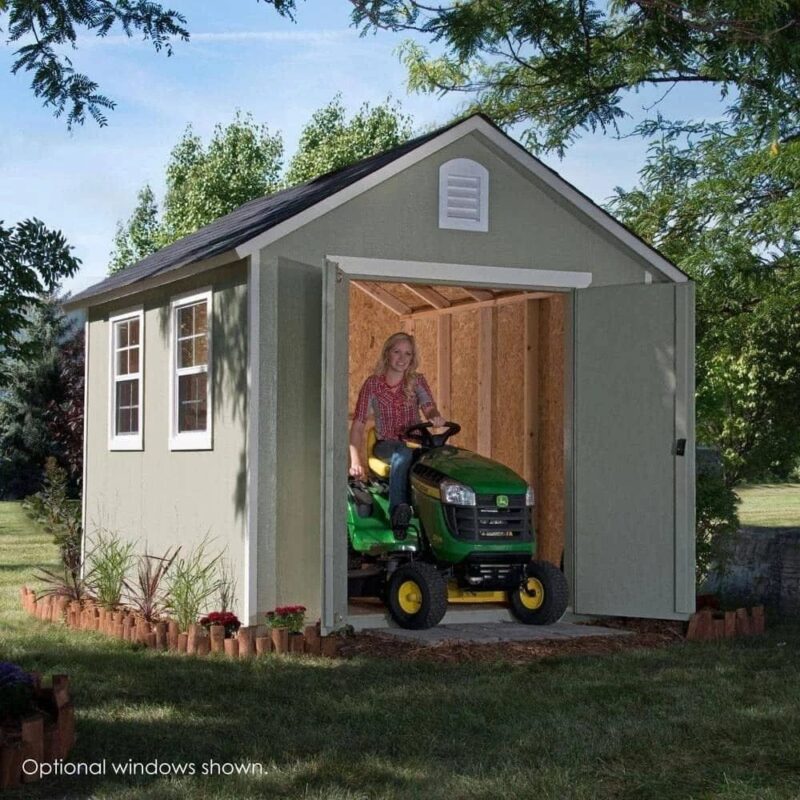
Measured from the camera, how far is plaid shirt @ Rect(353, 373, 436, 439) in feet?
37.1

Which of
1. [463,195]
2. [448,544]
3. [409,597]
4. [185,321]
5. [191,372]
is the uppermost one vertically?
[463,195]

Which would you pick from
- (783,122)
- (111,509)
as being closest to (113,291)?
(111,509)

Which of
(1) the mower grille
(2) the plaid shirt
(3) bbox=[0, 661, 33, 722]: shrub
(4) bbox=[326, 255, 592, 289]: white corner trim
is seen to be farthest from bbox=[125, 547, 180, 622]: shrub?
(3) bbox=[0, 661, 33, 722]: shrub

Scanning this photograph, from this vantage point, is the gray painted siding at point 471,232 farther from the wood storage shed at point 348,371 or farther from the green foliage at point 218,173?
the green foliage at point 218,173

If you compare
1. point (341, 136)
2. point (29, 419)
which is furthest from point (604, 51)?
point (341, 136)

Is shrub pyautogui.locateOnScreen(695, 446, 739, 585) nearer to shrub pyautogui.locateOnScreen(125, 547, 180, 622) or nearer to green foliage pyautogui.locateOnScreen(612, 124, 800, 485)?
green foliage pyautogui.locateOnScreen(612, 124, 800, 485)

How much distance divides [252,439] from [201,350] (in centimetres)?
141

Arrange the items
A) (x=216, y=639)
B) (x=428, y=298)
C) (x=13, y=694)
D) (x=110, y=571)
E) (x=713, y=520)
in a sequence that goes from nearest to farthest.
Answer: (x=13, y=694), (x=216, y=639), (x=110, y=571), (x=713, y=520), (x=428, y=298)

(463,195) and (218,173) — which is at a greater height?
(218,173)

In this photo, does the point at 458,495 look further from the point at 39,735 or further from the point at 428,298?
the point at 39,735

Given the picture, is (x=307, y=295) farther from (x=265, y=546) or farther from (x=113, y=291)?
(x=113, y=291)

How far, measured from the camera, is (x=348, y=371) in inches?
455

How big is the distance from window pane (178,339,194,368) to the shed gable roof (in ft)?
2.01

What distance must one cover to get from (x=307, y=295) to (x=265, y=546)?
1.84 metres
